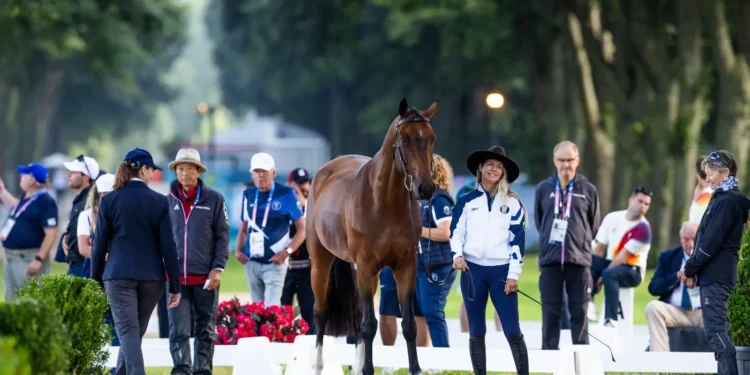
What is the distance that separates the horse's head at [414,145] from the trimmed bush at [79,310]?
252 centimetres

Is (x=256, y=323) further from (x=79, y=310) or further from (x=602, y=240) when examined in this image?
(x=602, y=240)

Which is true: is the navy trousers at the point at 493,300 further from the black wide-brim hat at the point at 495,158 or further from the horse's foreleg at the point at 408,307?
the black wide-brim hat at the point at 495,158

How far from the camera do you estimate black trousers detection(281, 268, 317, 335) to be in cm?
1484

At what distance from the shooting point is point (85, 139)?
73062 millimetres

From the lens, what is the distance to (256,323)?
13.6 metres

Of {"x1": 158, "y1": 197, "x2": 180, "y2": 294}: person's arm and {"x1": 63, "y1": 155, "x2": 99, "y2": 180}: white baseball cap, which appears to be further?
{"x1": 63, "y1": 155, "x2": 99, "y2": 180}: white baseball cap

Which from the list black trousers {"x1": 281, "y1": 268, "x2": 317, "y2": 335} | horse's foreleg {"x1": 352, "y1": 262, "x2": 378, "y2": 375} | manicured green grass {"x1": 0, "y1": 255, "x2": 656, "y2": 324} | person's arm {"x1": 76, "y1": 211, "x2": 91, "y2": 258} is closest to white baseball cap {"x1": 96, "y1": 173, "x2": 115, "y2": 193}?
person's arm {"x1": 76, "y1": 211, "x2": 91, "y2": 258}

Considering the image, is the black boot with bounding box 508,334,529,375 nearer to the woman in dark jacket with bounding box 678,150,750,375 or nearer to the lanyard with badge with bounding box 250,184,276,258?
the woman in dark jacket with bounding box 678,150,750,375

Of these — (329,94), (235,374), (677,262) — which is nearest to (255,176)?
(235,374)

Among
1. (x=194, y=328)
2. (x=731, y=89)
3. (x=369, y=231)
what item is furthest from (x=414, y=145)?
(x=731, y=89)

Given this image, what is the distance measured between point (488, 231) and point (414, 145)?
88 cm

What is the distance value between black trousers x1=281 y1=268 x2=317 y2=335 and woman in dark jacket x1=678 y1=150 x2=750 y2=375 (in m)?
4.75

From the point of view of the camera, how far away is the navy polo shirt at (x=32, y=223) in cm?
1677

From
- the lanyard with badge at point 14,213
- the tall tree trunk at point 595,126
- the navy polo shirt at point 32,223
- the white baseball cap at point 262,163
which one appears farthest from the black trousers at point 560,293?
the tall tree trunk at point 595,126
